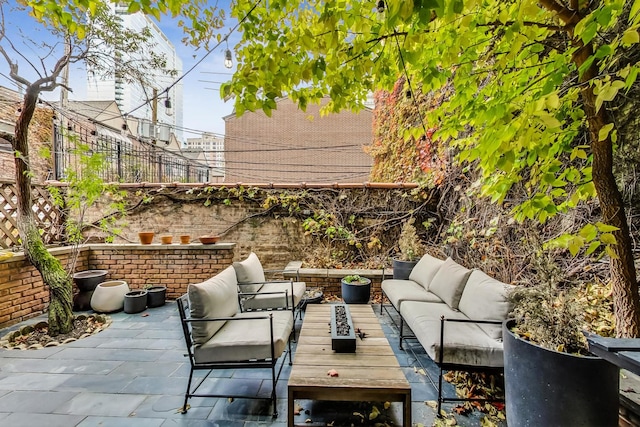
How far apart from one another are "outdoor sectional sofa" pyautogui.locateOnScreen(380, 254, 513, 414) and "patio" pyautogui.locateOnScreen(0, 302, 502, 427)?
371 mm

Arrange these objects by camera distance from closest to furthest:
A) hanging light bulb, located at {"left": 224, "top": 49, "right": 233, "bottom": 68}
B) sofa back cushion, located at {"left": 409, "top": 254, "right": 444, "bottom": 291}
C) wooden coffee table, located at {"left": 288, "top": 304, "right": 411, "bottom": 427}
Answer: wooden coffee table, located at {"left": 288, "top": 304, "right": 411, "bottom": 427} → sofa back cushion, located at {"left": 409, "top": 254, "right": 444, "bottom": 291} → hanging light bulb, located at {"left": 224, "top": 49, "right": 233, "bottom": 68}

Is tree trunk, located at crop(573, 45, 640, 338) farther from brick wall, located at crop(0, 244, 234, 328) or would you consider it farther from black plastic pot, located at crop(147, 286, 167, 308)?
black plastic pot, located at crop(147, 286, 167, 308)

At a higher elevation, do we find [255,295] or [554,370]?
[554,370]

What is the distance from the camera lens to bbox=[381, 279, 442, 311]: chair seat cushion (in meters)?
3.29

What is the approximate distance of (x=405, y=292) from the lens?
3.50 m

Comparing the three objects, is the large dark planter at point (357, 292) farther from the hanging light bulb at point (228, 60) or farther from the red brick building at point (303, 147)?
the red brick building at point (303, 147)

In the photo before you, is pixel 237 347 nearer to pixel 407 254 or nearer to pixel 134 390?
pixel 134 390


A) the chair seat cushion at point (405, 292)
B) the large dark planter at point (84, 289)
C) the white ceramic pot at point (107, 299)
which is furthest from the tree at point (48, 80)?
the chair seat cushion at point (405, 292)

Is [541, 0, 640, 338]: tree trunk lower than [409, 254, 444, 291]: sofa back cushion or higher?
higher

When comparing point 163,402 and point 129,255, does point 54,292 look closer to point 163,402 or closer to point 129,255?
point 129,255

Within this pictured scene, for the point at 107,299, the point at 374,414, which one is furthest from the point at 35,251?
the point at 374,414

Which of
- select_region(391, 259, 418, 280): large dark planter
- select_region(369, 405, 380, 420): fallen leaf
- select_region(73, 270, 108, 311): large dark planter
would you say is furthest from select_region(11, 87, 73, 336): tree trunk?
select_region(391, 259, 418, 280): large dark planter

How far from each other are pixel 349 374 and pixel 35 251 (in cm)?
377

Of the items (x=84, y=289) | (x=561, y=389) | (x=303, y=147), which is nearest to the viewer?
(x=561, y=389)
